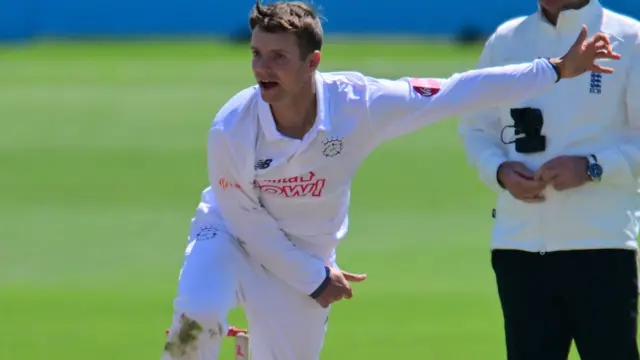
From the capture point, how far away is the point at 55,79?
76.2 feet

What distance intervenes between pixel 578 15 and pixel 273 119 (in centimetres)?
118

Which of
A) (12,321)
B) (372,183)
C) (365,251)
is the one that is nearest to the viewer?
(12,321)

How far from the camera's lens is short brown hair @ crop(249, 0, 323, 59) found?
5160 mm

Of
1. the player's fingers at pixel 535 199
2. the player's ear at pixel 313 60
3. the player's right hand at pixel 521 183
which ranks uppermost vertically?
the player's ear at pixel 313 60

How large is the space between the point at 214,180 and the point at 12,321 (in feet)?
11.5

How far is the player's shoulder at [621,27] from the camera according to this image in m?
5.16

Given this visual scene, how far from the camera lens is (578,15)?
515 centimetres

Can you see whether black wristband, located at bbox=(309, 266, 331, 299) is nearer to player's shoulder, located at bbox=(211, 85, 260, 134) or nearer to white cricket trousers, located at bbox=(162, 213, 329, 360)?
white cricket trousers, located at bbox=(162, 213, 329, 360)

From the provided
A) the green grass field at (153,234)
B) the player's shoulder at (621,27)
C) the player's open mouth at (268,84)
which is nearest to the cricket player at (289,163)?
the player's open mouth at (268,84)

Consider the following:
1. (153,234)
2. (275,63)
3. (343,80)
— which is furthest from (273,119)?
(153,234)

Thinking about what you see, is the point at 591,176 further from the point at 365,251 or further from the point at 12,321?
the point at 365,251

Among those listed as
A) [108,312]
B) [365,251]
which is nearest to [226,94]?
[365,251]

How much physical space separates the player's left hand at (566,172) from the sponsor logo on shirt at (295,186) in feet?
2.73

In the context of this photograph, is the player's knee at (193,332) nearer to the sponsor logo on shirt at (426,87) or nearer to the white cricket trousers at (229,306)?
the white cricket trousers at (229,306)
